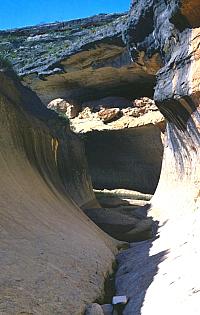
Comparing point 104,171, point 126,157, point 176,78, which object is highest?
point 126,157

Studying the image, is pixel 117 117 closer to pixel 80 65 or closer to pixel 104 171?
pixel 80 65

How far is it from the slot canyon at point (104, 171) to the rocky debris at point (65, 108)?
0.07 meters

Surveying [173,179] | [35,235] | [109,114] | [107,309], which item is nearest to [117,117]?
[109,114]

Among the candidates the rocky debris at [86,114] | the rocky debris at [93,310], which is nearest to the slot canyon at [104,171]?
the rocky debris at [93,310]

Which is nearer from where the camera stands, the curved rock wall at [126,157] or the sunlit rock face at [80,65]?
the sunlit rock face at [80,65]

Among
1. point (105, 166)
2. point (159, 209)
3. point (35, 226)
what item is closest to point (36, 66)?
point (105, 166)

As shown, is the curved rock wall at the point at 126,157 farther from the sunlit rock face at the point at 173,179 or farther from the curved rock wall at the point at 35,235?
the curved rock wall at the point at 35,235

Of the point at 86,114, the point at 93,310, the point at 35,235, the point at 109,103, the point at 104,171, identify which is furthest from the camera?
the point at 104,171

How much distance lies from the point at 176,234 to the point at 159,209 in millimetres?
5272

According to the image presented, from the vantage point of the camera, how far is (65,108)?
25359 millimetres

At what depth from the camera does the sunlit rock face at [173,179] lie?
4531 millimetres

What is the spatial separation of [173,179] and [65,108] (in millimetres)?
13013

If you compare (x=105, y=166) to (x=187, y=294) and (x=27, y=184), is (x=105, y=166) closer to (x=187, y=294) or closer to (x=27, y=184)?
(x=27, y=184)

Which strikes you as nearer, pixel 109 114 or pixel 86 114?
pixel 109 114
